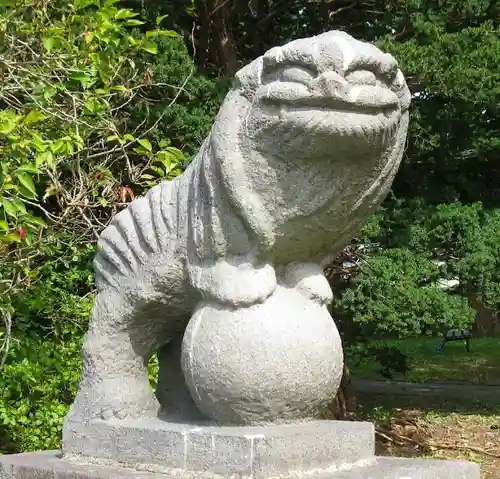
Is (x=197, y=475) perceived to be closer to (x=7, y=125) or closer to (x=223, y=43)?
(x=7, y=125)

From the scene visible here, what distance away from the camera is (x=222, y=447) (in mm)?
2363

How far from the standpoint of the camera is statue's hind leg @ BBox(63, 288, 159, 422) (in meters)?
2.78

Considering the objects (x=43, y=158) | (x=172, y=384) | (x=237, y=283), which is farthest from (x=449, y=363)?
(x=237, y=283)

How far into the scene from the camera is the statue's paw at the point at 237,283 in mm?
2465

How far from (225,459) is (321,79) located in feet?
3.47

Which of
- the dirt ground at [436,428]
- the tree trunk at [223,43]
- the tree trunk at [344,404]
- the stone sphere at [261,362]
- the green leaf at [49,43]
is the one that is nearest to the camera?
the stone sphere at [261,362]

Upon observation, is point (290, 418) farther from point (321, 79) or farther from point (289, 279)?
point (321, 79)

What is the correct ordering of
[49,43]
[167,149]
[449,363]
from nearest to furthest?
[49,43]
[167,149]
[449,363]

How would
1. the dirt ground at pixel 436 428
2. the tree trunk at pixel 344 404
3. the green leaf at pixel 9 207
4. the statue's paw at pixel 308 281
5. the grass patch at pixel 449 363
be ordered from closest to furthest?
the statue's paw at pixel 308 281, the green leaf at pixel 9 207, the tree trunk at pixel 344 404, the dirt ground at pixel 436 428, the grass patch at pixel 449 363

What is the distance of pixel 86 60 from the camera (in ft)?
15.8

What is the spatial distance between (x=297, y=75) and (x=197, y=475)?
114 centimetres

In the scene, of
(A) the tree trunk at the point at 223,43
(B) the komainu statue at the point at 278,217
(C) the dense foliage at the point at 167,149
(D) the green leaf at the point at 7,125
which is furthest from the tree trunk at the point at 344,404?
(B) the komainu statue at the point at 278,217

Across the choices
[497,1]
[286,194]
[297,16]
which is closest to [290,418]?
[286,194]

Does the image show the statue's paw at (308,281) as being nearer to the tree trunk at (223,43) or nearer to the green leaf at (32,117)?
the green leaf at (32,117)
